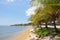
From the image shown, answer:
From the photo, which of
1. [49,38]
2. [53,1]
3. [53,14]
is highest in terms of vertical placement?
[53,1]

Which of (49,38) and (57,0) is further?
(49,38)

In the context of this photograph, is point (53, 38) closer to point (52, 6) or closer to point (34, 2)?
point (52, 6)

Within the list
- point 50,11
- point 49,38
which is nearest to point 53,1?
point 50,11

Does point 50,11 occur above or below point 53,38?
above

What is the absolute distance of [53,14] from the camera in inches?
679

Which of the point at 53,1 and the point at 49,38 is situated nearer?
the point at 53,1

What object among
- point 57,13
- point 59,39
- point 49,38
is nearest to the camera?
point 59,39

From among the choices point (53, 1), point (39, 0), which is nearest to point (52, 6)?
point (53, 1)

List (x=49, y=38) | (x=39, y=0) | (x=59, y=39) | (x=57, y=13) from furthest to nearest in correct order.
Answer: (x=57, y=13)
(x=49, y=38)
(x=59, y=39)
(x=39, y=0)

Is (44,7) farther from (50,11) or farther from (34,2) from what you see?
(34,2)

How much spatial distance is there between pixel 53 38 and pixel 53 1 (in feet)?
10.6

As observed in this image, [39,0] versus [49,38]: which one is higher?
[39,0]

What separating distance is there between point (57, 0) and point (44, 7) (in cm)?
214

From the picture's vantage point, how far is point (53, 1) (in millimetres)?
13828
